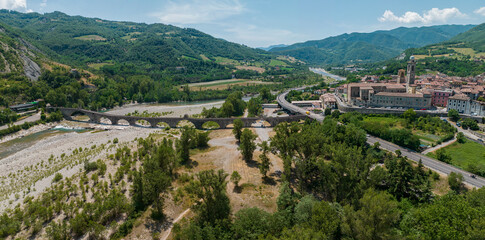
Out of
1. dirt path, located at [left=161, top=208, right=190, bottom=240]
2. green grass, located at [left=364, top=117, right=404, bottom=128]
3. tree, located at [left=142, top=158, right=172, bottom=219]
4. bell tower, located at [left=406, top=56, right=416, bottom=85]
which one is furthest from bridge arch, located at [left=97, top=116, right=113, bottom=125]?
bell tower, located at [left=406, top=56, right=416, bottom=85]

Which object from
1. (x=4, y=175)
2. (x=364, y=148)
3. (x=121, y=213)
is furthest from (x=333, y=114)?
(x=4, y=175)

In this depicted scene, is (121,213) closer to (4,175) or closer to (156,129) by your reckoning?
(4,175)

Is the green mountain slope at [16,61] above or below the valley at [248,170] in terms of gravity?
above

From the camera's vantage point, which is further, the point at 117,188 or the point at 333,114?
the point at 333,114

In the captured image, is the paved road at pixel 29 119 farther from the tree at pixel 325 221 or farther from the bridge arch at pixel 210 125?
the tree at pixel 325 221

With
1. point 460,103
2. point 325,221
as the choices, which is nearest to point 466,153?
point 460,103

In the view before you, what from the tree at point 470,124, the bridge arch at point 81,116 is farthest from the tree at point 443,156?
the bridge arch at point 81,116
